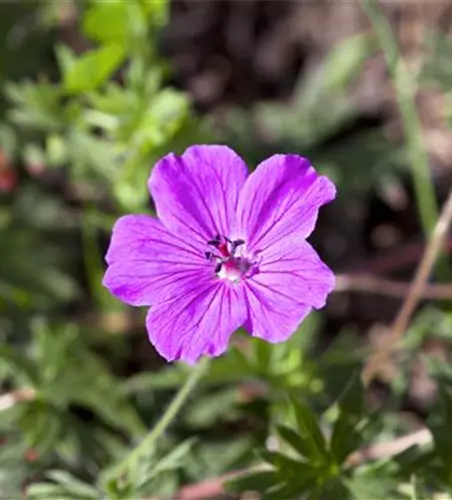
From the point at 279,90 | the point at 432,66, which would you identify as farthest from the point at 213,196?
→ the point at 279,90

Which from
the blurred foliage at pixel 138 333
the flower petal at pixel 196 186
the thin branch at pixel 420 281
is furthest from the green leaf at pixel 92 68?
the thin branch at pixel 420 281

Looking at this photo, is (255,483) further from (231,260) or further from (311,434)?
(231,260)

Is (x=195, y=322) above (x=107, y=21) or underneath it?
underneath

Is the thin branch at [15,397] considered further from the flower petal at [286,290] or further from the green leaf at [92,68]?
the flower petal at [286,290]

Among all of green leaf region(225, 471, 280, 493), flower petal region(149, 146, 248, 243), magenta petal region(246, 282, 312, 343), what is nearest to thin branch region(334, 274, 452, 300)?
green leaf region(225, 471, 280, 493)

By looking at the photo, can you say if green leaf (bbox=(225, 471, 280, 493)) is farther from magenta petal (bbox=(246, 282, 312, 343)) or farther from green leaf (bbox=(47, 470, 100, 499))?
magenta petal (bbox=(246, 282, 312, 343))

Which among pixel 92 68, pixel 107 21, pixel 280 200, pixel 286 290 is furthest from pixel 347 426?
pixel 107 21

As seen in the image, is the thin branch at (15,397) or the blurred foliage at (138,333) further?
the thin branch at (15,397)

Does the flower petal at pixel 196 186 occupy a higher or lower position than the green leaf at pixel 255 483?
higher
